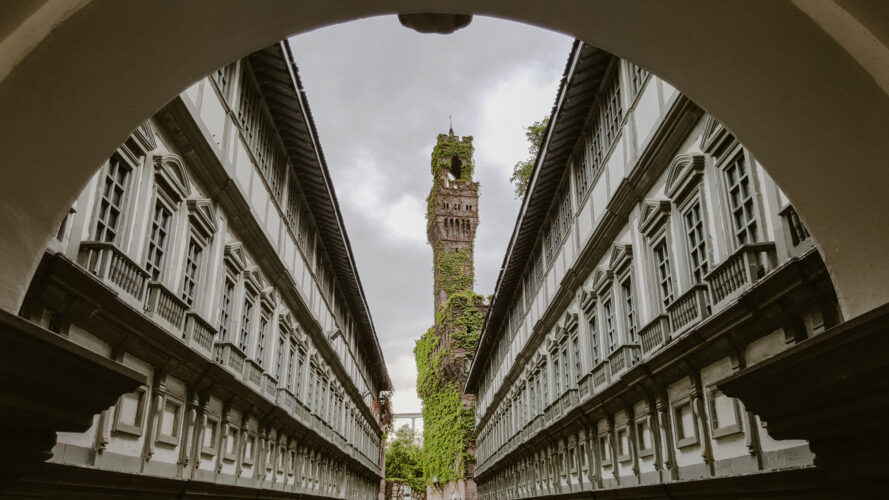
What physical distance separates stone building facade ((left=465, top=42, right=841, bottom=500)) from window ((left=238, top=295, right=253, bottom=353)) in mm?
9756

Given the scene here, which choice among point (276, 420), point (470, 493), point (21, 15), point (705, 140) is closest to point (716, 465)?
point (705, 140)

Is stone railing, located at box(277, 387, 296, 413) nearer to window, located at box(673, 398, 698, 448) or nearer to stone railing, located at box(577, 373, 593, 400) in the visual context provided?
stone railing, located at box(577, 373, 593, 400)

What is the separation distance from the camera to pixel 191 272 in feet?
53.1

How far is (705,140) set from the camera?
13297 mm

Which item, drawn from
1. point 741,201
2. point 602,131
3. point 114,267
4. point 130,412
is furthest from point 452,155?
point 114,267

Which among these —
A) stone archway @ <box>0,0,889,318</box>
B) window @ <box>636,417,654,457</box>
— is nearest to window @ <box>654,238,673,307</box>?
window @ <box>636,417,654,457</box>

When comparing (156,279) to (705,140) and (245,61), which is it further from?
(705,140)

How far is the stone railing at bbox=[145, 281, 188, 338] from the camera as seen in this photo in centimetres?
1318

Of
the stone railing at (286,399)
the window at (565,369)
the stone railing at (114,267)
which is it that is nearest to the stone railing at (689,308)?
the stone railing at (114,267)

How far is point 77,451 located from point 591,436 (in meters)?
14.9

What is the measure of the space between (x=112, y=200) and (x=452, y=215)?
6982 centimetres

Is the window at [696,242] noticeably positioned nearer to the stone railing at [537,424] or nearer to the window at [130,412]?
the window at [130,412]

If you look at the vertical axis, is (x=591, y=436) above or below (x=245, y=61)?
below

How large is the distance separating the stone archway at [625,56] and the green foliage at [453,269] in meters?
68.6
